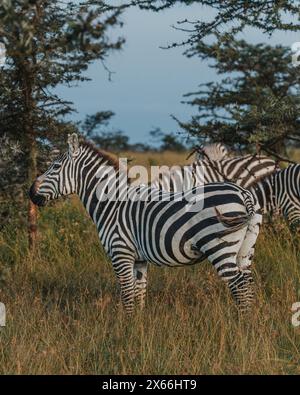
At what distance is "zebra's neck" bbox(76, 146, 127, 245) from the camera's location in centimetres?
743

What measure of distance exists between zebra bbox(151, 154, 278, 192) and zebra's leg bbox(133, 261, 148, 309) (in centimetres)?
278

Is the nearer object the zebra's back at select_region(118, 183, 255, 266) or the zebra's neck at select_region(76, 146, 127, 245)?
the zebra's back at select_region(118, 183, 255, 266)

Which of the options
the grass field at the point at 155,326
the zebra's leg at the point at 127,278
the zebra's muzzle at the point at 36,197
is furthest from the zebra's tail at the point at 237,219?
the zebra's muzzle at the point at 36,197

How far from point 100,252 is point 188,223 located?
3.86m

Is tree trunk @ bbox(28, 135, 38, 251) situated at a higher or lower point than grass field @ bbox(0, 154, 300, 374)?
higher

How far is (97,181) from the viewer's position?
24.7 ft

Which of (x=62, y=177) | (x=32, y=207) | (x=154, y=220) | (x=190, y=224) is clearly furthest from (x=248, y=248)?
(x=32, y=207)

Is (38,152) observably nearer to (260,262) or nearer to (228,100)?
(260,262)

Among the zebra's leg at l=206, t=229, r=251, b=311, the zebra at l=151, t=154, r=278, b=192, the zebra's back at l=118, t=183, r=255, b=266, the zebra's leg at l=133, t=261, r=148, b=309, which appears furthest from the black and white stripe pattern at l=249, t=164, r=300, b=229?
the zebra's leg at l=206, t=229, r=251, b=311

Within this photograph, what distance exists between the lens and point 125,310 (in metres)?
7.07

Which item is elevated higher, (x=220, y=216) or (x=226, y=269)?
(x=220, y=216)

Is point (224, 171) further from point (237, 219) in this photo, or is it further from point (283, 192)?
point (237, 219)
